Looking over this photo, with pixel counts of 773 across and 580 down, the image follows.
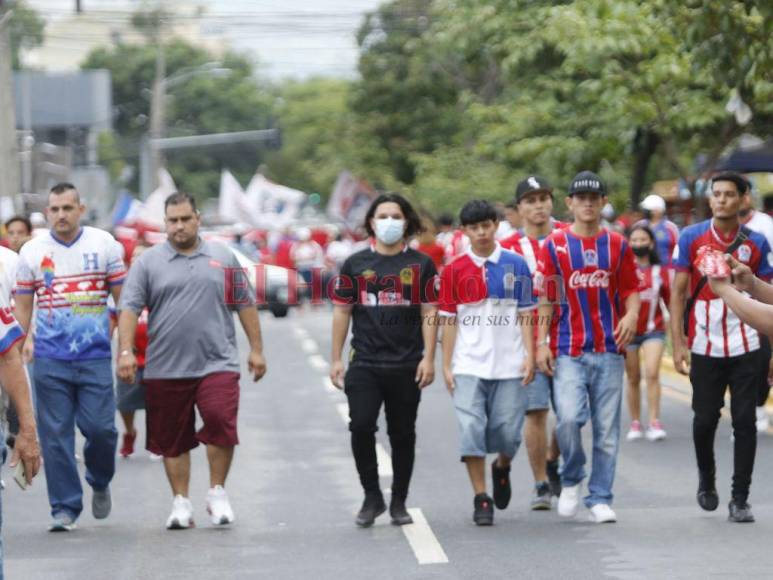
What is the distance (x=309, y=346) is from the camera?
26.8 metres

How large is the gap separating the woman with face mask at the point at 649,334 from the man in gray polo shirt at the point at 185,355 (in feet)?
15.5

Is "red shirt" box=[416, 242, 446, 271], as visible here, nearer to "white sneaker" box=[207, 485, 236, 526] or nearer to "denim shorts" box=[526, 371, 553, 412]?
"denim shorts" box=[526, 371, 553, 412]

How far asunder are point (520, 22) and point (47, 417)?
1407 centimetres

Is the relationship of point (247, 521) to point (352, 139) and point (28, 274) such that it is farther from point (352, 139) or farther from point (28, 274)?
point (352, 139)

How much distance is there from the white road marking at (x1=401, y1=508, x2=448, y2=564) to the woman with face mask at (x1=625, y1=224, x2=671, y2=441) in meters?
4.02

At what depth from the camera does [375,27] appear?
46375mm

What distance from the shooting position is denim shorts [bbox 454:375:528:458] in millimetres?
10016

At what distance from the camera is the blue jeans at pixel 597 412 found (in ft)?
32.7

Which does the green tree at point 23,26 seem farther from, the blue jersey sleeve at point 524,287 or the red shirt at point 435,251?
the blue jersey sleeve at point 524,287

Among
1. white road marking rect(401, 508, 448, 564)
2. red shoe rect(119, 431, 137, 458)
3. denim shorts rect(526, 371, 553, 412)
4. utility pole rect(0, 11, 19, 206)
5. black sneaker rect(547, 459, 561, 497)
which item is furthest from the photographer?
utility pole rect(0, 11, 19, 206)

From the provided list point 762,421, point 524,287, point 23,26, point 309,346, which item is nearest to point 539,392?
point 524,287

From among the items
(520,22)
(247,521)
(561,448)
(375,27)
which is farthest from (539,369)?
(375,27)

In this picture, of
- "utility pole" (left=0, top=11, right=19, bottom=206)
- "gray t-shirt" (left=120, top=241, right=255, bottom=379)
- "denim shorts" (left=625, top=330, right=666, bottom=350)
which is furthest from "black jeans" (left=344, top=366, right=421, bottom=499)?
"utility pole" (left=0, top=11, right=19, bottom=206)

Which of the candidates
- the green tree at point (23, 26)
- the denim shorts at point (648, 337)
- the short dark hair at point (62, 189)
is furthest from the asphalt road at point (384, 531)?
the green tree at point (23, 26)
